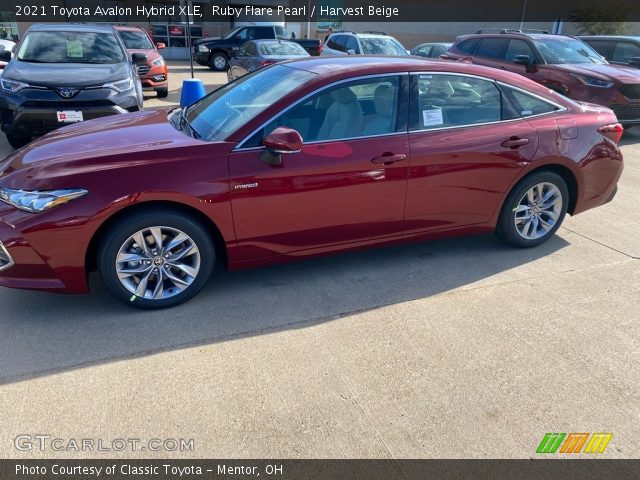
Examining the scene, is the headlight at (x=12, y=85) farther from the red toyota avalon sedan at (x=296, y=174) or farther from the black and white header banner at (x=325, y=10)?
the black and white header banner at (x=325, y=10)

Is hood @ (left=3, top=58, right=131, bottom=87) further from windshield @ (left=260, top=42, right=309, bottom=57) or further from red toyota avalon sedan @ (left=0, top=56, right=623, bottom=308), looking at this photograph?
windshield @ (left=260, top=42, right=309, bottom=57)

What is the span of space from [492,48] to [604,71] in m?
2.50

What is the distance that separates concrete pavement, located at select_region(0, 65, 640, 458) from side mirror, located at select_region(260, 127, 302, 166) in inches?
40.5

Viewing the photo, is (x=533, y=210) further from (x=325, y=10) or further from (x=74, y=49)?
(x=325, y=10)

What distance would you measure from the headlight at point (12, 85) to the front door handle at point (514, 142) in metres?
5.68

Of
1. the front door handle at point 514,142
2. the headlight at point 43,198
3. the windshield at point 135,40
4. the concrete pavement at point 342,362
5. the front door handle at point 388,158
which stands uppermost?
the windshield at point 135,40

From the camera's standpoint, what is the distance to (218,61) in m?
20.4

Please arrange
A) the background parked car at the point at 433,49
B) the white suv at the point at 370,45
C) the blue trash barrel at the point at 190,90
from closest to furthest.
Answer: the blue trash barrel at the point at 190,90
the white suv at the point at 370,45
the background parked car at the point at 433,49

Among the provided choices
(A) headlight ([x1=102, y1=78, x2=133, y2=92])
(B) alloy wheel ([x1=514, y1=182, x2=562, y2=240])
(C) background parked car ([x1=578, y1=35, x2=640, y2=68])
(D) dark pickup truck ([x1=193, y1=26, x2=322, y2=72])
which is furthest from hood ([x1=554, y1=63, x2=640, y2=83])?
(D) dark pickup truck ([x1=193, y1=26, x2=322, y2=72])

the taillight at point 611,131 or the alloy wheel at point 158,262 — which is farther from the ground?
the taillight at point 611,131

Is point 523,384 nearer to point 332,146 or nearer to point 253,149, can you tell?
point 332,146

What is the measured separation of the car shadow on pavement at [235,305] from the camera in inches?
116

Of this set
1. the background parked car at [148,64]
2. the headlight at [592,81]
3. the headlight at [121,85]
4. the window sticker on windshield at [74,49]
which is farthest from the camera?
the background parked car at [148,64]

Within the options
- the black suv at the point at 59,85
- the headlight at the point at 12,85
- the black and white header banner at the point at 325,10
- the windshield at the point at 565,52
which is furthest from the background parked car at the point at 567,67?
the black and white header banner at the point at 325,10
